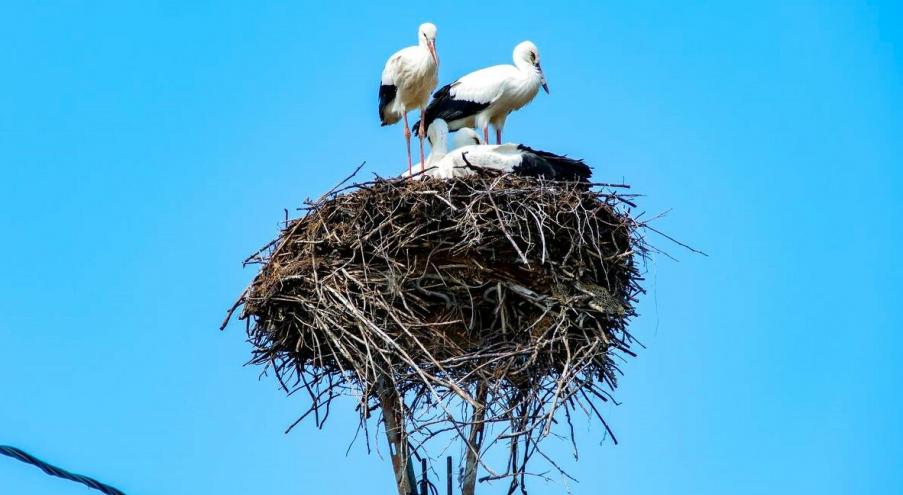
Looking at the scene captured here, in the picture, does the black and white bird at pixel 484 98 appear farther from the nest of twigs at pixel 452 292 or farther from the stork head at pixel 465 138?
the nest of twigs at pixel 452 292

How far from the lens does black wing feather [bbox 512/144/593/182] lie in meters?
9.10

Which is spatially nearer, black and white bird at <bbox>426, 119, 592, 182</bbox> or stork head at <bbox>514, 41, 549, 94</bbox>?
black and white bird at <bbox>426, 119, 592, 182</bbox>

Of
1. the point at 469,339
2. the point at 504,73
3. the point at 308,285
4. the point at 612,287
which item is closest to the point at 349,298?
the point at 308,285

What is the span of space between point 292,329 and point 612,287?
6.48 ft

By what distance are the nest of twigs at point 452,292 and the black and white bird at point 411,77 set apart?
2.30 metres

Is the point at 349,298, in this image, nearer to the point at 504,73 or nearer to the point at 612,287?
the point at 612,287

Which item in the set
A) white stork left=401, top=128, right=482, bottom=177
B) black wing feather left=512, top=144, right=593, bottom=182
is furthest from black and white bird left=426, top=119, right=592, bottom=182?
white stork left=401, top=128, right=482, bottom=177

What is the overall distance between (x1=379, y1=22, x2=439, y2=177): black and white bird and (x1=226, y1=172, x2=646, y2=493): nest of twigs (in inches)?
90.4

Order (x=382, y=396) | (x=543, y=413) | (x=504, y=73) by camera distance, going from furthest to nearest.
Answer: (x=504, y=73)
(x=382, y=396)
(x=543, y=413)

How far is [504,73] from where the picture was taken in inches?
432

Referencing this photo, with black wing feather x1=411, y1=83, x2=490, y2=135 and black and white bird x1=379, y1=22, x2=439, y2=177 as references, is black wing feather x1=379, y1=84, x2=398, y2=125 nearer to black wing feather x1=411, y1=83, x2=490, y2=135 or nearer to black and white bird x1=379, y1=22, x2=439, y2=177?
black and white bird x1=379, y1=22, x2=439, y2=177

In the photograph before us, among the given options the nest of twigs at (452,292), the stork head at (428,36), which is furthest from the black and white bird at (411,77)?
the nest of twigs at (452,292)

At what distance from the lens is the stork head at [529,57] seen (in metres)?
11.3

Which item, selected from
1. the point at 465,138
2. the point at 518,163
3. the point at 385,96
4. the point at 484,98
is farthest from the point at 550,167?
the point at 385,96
